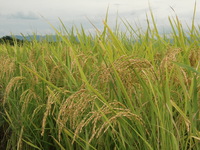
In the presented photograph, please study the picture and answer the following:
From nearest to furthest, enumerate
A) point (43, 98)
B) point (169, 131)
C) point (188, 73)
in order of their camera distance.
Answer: point (169, 131) < point (188, 73) < point (43, 98)

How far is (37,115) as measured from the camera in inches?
90.7

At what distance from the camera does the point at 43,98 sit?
2230 millimetres

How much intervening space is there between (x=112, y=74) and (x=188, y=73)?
0.62m

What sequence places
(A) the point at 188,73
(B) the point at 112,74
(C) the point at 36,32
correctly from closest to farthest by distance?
(B) the point at 112,74, (A) the point at 188,73, (C) the point at 36,32

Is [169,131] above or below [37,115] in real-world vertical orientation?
above

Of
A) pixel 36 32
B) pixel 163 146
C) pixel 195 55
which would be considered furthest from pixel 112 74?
pixel 36 32

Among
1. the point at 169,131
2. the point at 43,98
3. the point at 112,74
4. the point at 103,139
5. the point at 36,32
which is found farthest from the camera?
the point at 36,32

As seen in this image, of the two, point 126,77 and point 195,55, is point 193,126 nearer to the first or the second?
point 126,77

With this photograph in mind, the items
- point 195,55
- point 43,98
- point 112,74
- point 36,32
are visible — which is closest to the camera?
point 112,74

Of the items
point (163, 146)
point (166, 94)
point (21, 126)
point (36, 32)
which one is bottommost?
point (21, 126)

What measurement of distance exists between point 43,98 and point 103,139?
732mm

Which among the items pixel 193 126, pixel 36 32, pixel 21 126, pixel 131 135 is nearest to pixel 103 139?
pixel 131 135

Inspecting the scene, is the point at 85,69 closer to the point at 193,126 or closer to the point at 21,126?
the point at 21,126

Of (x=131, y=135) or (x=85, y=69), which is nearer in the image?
(x=131, y=135)
